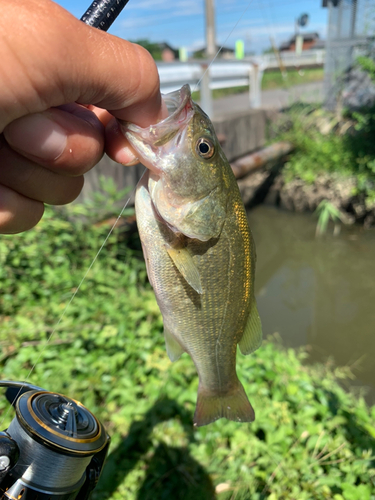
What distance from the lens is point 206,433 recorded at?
2533 millimetres

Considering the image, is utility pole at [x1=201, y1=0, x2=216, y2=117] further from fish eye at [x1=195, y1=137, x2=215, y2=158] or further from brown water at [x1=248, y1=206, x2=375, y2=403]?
fish eye at [x1=195, y1=137, x2=215, y2=158]

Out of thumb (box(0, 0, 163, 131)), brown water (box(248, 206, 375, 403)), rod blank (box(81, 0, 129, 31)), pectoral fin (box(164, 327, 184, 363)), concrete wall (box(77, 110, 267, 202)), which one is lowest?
brown water (box(248, 206, 375, 403))

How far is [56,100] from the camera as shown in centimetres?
95

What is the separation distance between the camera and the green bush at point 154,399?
228 cm

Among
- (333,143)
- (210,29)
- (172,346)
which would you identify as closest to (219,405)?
(172,346)

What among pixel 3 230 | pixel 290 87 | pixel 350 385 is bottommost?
Answer: pixel 350 385

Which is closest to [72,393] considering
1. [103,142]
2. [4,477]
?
[4,477]

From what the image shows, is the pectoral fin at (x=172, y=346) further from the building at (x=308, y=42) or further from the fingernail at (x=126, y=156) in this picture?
the building at (x=308, y=42)

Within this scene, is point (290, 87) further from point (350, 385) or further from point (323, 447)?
point (323, 447)

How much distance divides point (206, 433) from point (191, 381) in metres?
0.45

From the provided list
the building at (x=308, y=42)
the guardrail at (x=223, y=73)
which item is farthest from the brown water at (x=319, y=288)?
the building at (x=308, y=42)

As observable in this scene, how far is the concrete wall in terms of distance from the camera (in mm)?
4734

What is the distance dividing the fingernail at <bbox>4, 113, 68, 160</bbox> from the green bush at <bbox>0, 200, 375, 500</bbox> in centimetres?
136

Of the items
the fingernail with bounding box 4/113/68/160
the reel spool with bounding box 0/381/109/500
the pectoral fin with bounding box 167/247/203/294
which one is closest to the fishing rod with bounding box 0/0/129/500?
the reel spool with bounding box 0/381/109/500
